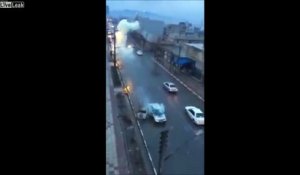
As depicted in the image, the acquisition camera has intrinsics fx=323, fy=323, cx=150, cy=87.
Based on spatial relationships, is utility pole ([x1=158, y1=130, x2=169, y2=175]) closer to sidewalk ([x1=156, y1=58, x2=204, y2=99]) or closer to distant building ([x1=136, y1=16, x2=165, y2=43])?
sidewalk ([x1=156, y1=58, x2=204, y2=99])

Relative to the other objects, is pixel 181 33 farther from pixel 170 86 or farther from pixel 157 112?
pixel 157 112

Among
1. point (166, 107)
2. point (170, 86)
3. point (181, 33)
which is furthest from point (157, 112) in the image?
point (181, 33)

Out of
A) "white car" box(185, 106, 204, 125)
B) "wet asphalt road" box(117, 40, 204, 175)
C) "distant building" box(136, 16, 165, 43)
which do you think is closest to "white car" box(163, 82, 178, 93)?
"wet asphalt road" box(117, 40, 204, 175)

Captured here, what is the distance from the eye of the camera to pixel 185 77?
5.50 feet

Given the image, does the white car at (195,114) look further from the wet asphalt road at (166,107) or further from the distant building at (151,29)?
the distant building at (151,29)

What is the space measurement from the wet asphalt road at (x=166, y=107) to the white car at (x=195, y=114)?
3cm

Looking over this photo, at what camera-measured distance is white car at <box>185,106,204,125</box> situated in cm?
138

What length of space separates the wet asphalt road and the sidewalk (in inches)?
1.3

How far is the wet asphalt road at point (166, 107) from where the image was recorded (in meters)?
1.67

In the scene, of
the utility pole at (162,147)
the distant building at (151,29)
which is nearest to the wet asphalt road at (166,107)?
the utility pole at (162,147)
